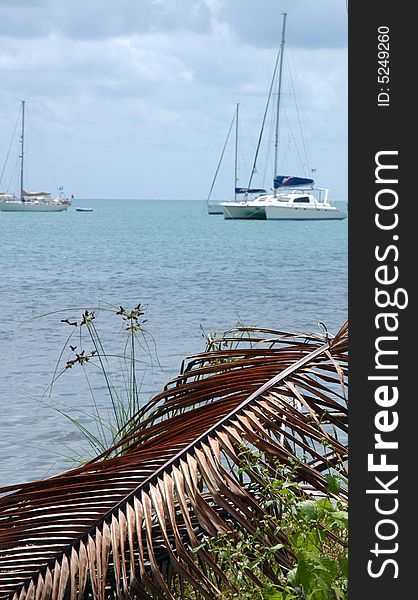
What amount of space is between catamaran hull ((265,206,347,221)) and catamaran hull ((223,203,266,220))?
76 centimetres

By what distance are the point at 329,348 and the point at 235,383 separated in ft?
1.00

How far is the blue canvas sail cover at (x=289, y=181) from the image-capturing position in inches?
2489

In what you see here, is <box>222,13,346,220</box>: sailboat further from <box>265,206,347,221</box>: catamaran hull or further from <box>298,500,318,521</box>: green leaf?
<box>298,500,318,521</box>: green leaf

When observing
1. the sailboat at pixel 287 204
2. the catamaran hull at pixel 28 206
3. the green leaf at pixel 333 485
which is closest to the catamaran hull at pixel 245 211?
the sailboat at pixel 287 204

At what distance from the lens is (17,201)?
308ft

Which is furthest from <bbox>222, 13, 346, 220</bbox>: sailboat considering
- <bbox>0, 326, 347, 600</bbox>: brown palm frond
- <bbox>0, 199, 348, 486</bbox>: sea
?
<bbox>0, 326, 347, 600</bbox>: brown palm frond

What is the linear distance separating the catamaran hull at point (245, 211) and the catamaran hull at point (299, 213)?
2.49ft

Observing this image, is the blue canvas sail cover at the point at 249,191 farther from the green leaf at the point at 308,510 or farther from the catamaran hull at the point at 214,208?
the green leaf at the point at 308,510

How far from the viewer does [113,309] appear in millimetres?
15266

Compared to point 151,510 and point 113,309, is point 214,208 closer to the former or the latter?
point 113,309

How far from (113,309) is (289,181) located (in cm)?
4984

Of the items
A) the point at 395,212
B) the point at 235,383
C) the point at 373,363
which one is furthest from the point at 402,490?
the point at 235,383

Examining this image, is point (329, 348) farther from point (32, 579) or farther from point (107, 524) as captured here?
point (32, 579)

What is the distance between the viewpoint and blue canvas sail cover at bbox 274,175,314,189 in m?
63.2
